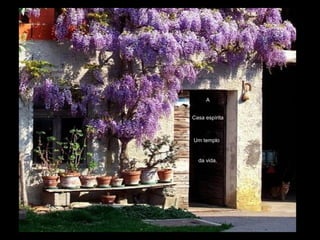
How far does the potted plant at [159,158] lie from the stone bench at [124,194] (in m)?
0.14

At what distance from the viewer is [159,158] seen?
1110 cm

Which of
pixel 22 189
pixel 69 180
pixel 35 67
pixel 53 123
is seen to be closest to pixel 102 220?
pixel 69 180

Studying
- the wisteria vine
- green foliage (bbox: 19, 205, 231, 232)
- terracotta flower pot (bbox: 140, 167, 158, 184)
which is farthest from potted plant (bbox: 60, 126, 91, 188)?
terracotta flower pot (bbox: 140, 167, 158, 184)

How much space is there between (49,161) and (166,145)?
181cm

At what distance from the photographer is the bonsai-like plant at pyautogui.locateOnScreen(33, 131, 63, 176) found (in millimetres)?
10336

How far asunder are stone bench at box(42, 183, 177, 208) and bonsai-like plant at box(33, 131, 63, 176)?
1.08 ft

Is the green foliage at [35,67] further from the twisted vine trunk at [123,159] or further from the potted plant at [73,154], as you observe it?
the twisted vine trunk at [123,159]

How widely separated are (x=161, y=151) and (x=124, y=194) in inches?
35.1

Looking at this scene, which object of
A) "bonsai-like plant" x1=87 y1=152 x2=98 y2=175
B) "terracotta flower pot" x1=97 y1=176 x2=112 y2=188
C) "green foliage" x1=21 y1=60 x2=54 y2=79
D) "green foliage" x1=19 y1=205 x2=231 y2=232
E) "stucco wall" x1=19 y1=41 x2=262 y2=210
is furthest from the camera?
"stucco wall" x1=19 y1=41 x2=262 y2=210

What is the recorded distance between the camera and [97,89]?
1058cm

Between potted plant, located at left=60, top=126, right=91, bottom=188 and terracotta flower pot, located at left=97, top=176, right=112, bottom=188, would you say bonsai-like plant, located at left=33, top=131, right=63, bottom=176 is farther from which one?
terracotta flower pot, located at left=97, top=176, right=112, bottom=188

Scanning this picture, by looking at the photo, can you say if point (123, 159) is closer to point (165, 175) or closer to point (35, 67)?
point (165, 175)

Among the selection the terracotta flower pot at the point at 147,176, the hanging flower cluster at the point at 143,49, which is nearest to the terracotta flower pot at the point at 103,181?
the terracotta flower pot at the point at 147,176
